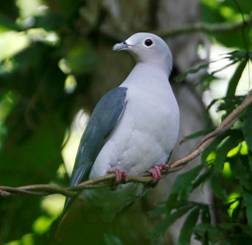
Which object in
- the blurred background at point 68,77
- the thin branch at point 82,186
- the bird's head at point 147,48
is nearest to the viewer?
the thin branch at point 82,186

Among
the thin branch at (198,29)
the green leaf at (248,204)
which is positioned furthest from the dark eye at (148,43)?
the thin branch at (198,29)

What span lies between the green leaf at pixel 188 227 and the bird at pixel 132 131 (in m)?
0.29

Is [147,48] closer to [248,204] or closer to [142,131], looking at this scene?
[142,131]

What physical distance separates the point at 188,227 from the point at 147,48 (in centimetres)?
89

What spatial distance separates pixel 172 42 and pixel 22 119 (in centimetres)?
122

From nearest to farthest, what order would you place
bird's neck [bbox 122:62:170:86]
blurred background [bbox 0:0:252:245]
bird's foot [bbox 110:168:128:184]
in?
1. bird's foot [bbox 110:168:128:184]
2. bird's neck [bbox 122:62:170:86]
3. blurred background [bbox 0:0:252:245]

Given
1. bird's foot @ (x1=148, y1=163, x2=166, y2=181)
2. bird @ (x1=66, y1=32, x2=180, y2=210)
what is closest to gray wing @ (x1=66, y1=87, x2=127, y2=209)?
bird @ (x1=66, y1=32, x2=180, y2=210)

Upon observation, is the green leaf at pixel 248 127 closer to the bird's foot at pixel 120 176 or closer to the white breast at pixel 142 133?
the white breast at pixel 142 133

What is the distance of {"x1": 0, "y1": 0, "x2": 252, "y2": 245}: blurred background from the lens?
4961mm

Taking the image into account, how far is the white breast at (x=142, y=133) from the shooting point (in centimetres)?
340

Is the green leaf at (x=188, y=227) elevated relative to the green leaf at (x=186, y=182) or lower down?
lower down

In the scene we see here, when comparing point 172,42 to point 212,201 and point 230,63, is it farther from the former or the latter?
point 230,63

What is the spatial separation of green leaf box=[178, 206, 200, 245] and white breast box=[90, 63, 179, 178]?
29cm

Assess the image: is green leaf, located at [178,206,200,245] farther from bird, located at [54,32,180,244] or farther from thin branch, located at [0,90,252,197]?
thin branch, located at [0,90,252,197]
